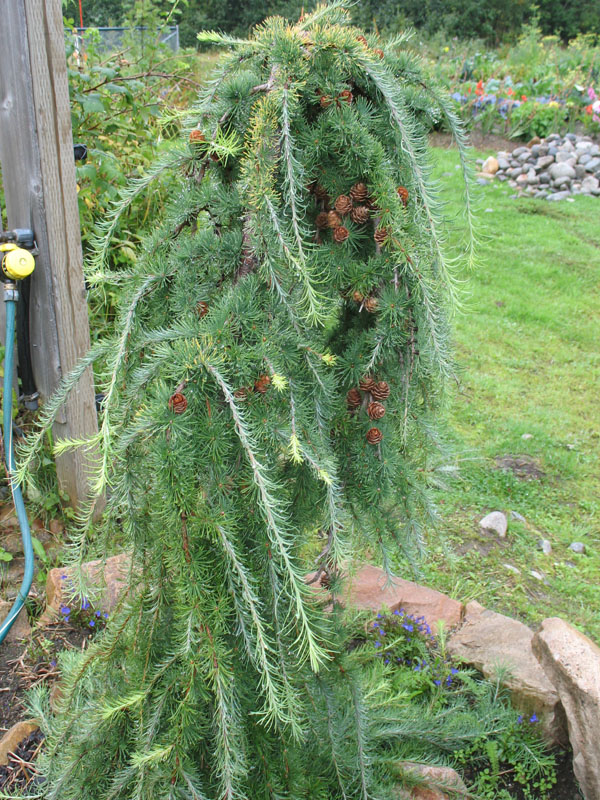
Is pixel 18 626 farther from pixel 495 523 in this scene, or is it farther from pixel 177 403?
pixel 495 523

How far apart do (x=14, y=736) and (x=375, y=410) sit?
5.41 ft

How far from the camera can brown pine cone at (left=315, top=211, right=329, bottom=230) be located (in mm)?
1462

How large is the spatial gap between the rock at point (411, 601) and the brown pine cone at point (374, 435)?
1.30 m

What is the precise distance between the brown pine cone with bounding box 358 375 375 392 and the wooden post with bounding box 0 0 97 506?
143cm

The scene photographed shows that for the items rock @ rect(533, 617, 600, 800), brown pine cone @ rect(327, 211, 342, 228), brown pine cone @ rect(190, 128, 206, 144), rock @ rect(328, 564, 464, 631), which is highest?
brown pine cone @ rect(190, 128, 206, 144)

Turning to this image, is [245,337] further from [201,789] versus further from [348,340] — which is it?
[201,789]

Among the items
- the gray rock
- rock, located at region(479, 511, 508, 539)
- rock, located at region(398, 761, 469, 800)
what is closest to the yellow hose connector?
rock, located at region(398, 761, 469, 800)

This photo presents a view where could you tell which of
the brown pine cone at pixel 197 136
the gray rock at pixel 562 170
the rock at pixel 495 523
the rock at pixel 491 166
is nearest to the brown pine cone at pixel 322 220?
the brown pine cone at pixel 197 136

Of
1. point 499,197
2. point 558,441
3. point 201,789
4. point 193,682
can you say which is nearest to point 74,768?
point 201,789

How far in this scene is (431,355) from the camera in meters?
1.41

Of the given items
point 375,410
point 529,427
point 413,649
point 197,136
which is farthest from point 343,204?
point 529,427

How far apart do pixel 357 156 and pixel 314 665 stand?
98 cm

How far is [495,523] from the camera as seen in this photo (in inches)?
139

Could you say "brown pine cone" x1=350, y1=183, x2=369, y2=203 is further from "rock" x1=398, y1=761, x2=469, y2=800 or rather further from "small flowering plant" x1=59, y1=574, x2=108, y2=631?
"small flowering plant" x1=59, y1=574, x2=108, y2=631
